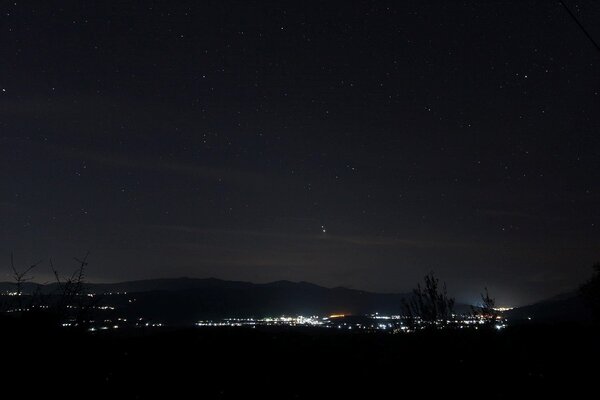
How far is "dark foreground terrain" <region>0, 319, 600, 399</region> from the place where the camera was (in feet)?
19.0

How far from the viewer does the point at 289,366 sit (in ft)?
25.7

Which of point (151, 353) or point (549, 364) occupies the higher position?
point (151, 353)

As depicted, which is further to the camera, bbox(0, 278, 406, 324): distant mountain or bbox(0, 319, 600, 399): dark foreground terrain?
bbox(0, 278, 406, 324): distant mountain

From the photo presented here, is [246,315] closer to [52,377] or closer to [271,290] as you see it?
[271,290]

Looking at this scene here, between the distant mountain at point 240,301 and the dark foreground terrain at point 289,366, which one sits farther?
the distant mountain at point 240,301

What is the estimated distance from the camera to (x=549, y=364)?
772 centimetres

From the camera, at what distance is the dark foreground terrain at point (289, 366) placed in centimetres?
579

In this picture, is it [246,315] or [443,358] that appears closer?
[443,358]

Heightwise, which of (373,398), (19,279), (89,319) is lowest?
(373,398)

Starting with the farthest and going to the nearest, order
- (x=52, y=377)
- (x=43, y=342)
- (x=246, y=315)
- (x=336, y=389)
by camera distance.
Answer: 1. (x=246, y=315)
2. (x=336, y=389)
3. (x=43, y=342)
4. (x=52, y=377)

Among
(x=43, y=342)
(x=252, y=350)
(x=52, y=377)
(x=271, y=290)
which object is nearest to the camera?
(x=52, y=377)

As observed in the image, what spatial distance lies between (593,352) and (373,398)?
507cm

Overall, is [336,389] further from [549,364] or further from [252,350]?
[549,364]

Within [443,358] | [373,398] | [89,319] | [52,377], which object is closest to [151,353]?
[89,319]
